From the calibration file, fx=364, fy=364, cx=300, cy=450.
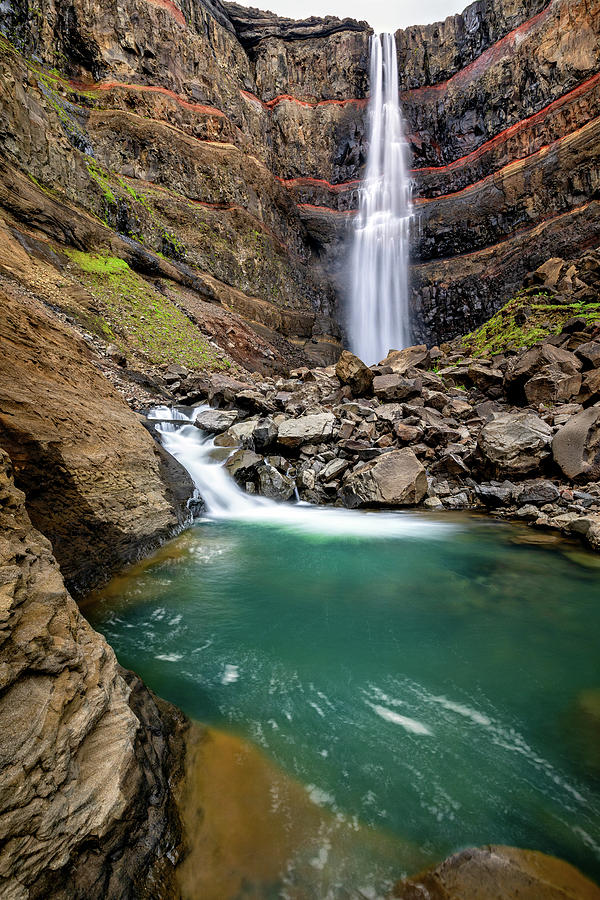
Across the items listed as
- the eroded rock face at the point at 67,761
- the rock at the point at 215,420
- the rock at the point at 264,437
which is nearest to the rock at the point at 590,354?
the rock at the point at 264,437

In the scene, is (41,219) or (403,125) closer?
(41,219)

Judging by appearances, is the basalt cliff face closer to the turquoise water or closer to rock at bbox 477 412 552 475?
rock at bbox 477 412 552 475

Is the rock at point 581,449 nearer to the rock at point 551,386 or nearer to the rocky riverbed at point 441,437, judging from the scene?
the rocky riverbed at point 441,437

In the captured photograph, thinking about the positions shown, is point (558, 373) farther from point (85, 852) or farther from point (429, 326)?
point (429, 326)

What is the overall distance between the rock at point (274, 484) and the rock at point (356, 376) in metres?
4.90

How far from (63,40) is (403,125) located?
25717 millimetres

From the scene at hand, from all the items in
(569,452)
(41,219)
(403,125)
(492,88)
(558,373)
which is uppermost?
(403,125)

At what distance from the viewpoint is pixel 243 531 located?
638 centimetres

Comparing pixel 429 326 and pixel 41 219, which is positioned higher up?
pixel 429 326

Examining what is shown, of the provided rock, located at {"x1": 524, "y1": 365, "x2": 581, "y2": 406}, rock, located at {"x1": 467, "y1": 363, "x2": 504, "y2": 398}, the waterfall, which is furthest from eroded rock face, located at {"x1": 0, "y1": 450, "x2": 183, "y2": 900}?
the waterfall

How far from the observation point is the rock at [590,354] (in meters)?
9.69


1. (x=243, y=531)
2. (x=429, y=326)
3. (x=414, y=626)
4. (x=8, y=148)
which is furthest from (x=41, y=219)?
(x=429, y=326)

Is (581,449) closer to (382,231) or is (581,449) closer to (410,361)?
(410,361)

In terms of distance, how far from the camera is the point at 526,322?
14.5m
